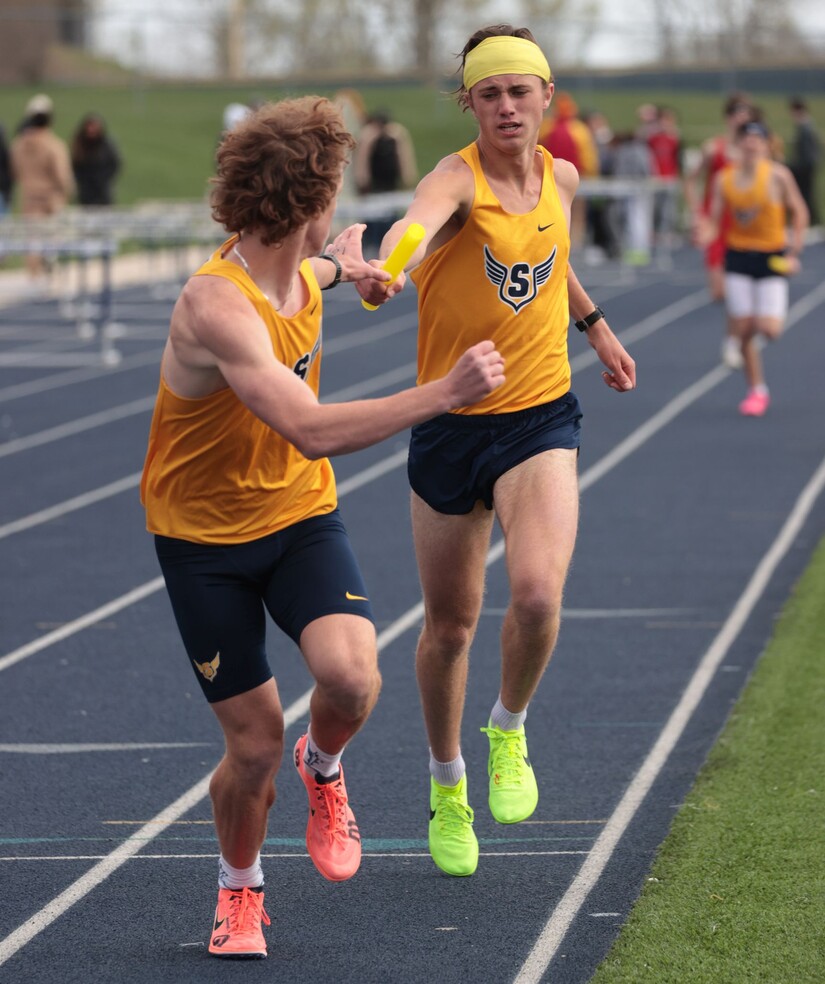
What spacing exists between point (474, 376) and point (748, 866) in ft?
6.37

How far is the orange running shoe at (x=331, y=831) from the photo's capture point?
172 inches

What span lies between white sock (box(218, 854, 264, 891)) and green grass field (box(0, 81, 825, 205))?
114 feet

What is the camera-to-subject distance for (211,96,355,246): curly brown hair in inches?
152

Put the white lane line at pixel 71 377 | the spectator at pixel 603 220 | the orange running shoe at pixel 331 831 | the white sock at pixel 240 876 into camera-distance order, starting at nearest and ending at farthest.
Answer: the white sock at pixel 240 876
the orange running shoe at pixel 331 831
the white lane line at pixel 71 377
the spectator at pixel 603 220

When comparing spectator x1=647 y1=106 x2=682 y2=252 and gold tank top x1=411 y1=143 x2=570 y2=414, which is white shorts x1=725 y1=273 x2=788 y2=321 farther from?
spectator x1=647 y1=106 x2=682 y2=252

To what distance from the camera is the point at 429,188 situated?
462cm

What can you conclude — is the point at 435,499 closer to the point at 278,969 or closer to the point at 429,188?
the point at 429,188

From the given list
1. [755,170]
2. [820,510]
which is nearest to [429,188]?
[820,510]

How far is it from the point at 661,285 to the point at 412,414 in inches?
870

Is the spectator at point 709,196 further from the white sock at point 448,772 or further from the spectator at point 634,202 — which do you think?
the spectator at point 634,202

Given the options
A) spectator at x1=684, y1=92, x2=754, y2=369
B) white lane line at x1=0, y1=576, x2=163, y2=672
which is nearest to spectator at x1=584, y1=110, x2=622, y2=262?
spectator at x1=684, y1=92, x2=754, y2=369

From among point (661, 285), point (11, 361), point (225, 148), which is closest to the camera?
point (225, 148)

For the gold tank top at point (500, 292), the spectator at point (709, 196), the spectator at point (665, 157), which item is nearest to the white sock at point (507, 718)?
the gold tank top at point (500, 292)

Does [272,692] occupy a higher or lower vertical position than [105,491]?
higher
